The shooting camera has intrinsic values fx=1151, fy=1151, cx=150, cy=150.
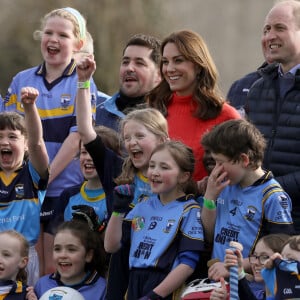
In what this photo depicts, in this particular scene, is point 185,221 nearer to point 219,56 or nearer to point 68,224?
point 68,224

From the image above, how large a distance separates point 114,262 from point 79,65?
4.74 ft

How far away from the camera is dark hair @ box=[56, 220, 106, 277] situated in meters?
8.54

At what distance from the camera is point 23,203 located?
29.3 ft

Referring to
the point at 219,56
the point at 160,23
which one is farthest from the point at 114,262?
the point at 219,56

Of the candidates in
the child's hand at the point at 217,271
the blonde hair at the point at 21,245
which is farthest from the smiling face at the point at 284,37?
the blonde hair at the point at 21,245

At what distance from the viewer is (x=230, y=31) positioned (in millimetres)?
26016

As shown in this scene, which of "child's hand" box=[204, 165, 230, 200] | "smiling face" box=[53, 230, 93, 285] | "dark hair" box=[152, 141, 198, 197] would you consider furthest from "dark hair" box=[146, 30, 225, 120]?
"smiling face" box=[53, 230, 93, 285]

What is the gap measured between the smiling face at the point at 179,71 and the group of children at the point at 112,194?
0.31 meters

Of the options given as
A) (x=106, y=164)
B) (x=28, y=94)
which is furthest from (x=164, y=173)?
(x=28, y=94)

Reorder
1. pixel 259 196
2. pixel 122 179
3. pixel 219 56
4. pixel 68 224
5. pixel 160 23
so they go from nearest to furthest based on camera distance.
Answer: pixel 259 196, pixel 122 179, pixel 68 224, pixel 160 23, pixel 219 56

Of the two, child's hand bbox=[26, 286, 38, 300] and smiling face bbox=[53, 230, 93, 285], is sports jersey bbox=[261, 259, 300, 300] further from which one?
child's hand bbox=[26, 286, 38, 300]

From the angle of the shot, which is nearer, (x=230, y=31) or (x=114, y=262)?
(x=114, y=262)

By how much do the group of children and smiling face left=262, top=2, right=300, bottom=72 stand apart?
3.16ft

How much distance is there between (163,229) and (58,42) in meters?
2.30
